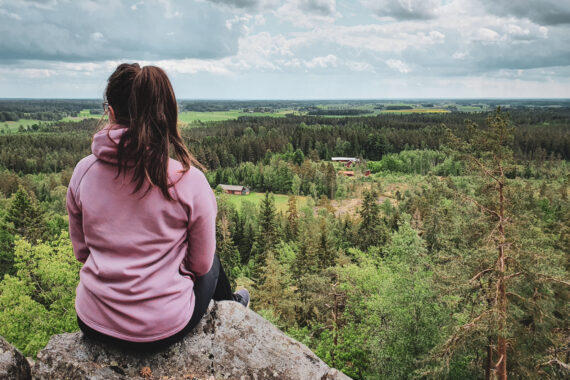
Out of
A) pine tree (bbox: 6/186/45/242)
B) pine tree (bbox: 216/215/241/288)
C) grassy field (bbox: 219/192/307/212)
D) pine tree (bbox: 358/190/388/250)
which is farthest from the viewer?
grassy field (bbox: 219/192/307/212)

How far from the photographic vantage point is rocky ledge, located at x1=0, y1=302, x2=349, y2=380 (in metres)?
3.26

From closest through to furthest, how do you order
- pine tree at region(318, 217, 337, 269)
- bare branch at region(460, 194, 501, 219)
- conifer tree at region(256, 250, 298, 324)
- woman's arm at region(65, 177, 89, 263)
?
woman's arm at region(65, 177, 89, 263)
bare branch at region(460, 194, 501, 219)
conifer tree at region(256, 250, 298, 324)
pine tree at region(318, 217, 337, 269)

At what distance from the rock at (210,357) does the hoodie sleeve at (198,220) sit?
81 centimetres

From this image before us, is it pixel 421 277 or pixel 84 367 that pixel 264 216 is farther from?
pixel 84 367

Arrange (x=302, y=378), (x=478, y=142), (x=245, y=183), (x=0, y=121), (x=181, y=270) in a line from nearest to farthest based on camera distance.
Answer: (x=181, y=270), (x=302, y=378), (x=478, y=142), (x=245, y=183), (x=0, y=121)

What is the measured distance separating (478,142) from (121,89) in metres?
11.4

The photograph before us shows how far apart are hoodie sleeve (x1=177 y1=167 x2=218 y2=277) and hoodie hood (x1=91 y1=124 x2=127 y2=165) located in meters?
0.54

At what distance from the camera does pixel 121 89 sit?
2.80 metres

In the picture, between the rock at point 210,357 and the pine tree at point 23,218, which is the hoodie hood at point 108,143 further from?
the pine tree at point 23,218

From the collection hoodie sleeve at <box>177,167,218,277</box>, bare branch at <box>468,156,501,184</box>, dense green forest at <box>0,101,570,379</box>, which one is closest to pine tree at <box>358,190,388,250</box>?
dense green forest at <box>0,101,570,379</box>

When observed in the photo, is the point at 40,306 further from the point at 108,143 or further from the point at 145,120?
the point at 145,120

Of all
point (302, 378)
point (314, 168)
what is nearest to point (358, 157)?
point (314, 168)

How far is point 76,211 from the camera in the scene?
3.08 m

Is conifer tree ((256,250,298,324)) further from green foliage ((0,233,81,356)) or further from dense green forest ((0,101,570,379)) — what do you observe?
green foliage ((0,233,81,356))
